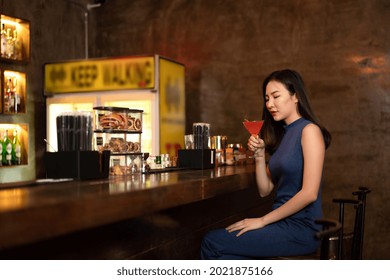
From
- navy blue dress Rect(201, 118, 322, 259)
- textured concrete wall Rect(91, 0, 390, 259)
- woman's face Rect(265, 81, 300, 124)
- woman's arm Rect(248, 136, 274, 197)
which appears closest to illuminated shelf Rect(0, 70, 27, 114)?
textured concrete wall Rect(91, 0, 390, 259)

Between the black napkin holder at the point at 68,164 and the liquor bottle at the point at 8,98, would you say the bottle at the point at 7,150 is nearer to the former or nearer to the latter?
the liquor bottle at the point at 8,98

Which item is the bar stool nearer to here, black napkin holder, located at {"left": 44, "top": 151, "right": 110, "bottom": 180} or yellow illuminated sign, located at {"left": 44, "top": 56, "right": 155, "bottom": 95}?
black napkin holder, located at {"left": 44, "top": 151, "right": 110, "bottom": 180}

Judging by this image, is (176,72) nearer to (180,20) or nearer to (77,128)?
(180,20)

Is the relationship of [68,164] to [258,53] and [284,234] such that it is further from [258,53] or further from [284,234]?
[258,53]

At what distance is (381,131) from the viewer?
460 cm

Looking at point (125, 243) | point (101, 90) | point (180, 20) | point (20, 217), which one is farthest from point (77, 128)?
point (180, 20)

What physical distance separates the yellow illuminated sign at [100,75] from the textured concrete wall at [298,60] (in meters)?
0.85

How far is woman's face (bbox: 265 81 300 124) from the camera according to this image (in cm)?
245

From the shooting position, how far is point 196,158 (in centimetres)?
313

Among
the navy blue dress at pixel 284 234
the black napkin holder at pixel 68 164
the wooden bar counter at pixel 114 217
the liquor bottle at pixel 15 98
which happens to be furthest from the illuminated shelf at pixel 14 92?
the navy blue dress at pixel 284 234

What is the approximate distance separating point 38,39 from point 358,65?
10.9 ft

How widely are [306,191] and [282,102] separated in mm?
497

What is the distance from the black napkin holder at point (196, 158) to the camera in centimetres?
311

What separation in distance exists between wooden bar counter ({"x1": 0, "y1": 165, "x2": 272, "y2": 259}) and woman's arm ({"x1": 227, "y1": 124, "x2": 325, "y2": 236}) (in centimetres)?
26
